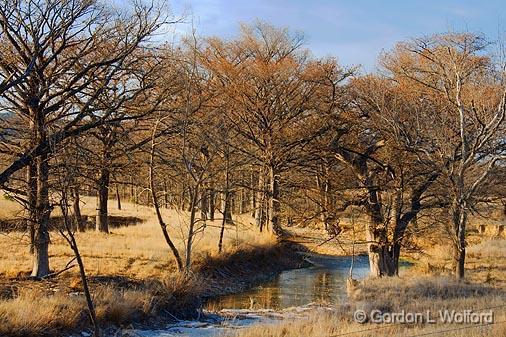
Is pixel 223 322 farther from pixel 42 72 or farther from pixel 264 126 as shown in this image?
pixel 264 126

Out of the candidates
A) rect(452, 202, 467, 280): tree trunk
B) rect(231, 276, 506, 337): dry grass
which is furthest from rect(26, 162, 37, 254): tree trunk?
rect(452, 202, 467, 280): tree trunk

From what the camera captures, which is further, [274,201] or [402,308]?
[274,201]

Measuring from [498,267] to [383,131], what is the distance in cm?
887

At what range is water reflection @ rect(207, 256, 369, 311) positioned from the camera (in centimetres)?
1812

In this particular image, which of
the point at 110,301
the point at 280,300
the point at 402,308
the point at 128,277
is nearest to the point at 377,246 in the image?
the point at 280,300

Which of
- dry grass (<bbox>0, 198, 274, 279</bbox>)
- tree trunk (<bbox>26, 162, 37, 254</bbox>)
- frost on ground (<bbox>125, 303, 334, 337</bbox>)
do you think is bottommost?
frost on ground (<bbox>125, 303, 334, 337</bbox>)

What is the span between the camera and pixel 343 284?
75.5 feet

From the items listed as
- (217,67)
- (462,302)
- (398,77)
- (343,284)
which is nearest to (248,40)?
(217,67)

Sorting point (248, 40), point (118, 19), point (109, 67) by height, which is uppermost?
point (248, 40)

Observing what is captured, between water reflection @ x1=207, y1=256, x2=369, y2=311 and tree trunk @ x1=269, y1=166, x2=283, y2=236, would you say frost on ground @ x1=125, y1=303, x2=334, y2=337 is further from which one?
tree trunk @ x1=269, y1=166, x2=283, y2=236

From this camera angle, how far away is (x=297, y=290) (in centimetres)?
2166

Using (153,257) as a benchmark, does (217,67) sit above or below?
above

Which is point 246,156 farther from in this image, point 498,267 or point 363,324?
point 363,324

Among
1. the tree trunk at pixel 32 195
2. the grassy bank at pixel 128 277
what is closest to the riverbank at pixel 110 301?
the grassy bank at pixel 128 277
